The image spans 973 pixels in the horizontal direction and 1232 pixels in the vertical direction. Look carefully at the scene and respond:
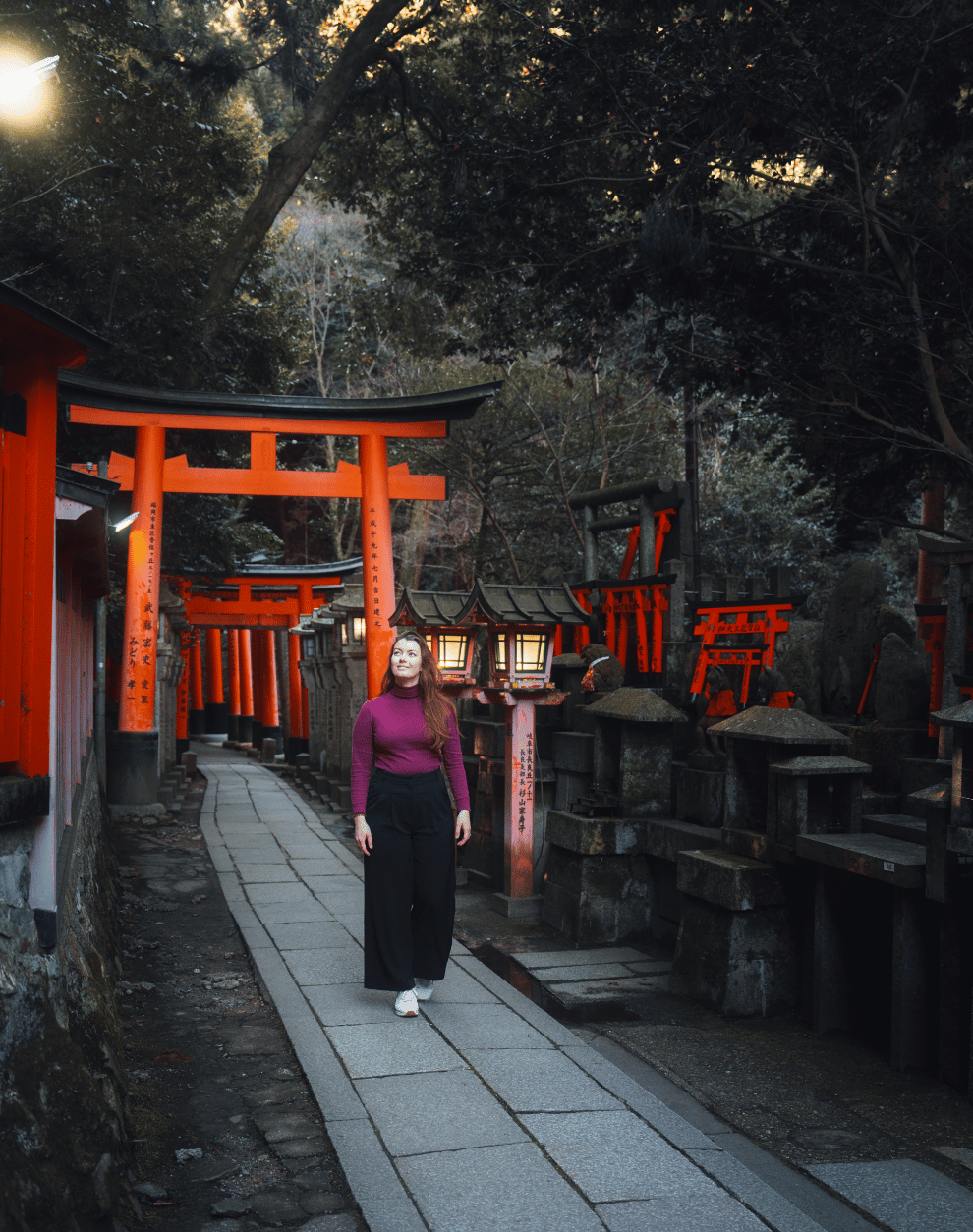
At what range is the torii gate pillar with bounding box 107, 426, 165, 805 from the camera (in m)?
10.9

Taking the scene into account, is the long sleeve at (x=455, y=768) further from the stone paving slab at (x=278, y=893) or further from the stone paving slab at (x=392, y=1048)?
the stone paving slab at (x=278, y=893)

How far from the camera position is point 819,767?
5.68 meters

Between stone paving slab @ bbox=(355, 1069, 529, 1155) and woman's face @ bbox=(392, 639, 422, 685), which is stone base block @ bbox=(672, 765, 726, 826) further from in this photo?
stone paving slab @ bbox=(355, 1069, 529, 1155)

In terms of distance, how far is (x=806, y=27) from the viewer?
8.04 meters

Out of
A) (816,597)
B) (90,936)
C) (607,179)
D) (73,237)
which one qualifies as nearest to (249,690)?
(816,597)

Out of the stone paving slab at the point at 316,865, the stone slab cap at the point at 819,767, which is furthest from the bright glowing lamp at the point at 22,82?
the stone paving slab at the point at 316,865

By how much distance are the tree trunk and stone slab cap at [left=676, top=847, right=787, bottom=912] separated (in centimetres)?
1083

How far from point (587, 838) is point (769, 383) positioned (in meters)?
4.56

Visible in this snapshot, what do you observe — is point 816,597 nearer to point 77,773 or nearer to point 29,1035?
point 77,773

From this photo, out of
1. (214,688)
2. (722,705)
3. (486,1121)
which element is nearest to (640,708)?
(722,705)

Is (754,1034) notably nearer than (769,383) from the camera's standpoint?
Yes

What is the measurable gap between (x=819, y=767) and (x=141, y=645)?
7882 millimetres

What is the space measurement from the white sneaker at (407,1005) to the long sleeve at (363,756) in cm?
93

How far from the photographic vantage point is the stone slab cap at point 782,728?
19.1 ft
